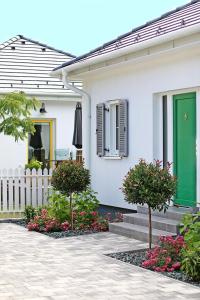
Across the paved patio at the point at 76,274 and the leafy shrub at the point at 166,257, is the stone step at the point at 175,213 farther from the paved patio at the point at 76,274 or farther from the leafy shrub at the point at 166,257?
the leafy shrub at the point at 166,257

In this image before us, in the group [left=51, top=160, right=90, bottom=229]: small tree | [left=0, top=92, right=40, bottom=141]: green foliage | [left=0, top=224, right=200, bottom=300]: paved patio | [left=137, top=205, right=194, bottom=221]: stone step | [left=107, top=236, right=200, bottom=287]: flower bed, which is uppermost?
[left=0, top=92, right=40, bottom=141]: green foliage

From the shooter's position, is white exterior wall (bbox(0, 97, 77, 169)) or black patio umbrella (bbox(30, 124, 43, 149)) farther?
black patio umbrella (bbox(30, 124, 43, 149))

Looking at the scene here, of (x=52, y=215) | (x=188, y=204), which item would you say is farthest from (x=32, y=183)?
(x=188, y=204)

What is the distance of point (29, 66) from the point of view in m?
20.7

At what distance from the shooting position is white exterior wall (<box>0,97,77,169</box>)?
755 inches

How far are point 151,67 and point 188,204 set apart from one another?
2.99 m

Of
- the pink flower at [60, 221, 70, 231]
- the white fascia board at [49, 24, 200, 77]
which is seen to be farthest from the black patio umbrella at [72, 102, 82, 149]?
the pink flower at [60, 221, 70, 231]

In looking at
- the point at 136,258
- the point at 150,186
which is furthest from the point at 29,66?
the point at 136,258

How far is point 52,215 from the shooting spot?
12.8 meters

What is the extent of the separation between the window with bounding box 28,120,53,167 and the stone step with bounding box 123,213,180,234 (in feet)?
27.2

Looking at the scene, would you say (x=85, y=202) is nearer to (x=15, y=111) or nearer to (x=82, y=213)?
(x=82, y=213)

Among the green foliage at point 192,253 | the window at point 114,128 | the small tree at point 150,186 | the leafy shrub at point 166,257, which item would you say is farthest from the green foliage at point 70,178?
the green foliage at point 192,253

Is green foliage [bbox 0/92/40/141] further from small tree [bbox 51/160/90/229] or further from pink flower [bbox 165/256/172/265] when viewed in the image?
pink flower [bbox 165/256/172/265]

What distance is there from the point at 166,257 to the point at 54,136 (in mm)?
11843
